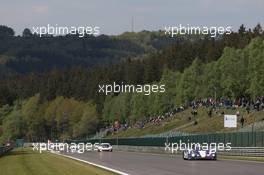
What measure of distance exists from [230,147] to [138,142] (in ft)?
113

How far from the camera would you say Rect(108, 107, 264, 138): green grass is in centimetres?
8406

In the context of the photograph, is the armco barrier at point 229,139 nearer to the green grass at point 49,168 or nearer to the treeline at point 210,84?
the green grass at point 49,168

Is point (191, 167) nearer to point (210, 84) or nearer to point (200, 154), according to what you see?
point (200, 154)

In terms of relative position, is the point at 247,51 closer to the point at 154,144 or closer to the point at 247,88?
the point at 247,88

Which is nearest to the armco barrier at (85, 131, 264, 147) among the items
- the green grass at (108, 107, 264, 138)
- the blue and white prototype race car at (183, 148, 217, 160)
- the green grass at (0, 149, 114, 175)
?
the blue and white prototype race car at (183, 148, 217, 160)

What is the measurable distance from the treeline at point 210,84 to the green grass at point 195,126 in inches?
241

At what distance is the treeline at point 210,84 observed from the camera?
350 feet

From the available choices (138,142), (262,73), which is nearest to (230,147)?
(138,142)

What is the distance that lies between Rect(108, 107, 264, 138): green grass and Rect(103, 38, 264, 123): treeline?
613cm

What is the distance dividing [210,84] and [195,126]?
23.8 m

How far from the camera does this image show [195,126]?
97.8 m

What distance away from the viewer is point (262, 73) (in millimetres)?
100500

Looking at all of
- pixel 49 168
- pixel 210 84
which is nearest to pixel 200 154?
pixel 49 168

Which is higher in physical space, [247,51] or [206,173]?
[247,51]
